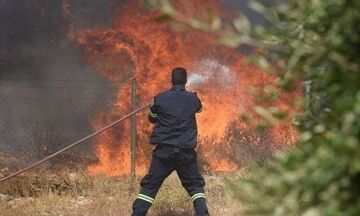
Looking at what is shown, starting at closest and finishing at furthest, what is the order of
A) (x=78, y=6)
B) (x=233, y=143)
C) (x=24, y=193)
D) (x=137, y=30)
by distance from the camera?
1. (x=24, y=193)
2. (x=233, y=143)
3. (x=137, y=30)
4. (x=78, y=6)

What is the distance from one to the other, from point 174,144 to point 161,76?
7.72 metres

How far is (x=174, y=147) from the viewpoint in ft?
20.5

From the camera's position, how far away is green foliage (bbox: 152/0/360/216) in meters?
1.28

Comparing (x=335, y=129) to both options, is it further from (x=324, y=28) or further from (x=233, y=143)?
(x=233, y=143)

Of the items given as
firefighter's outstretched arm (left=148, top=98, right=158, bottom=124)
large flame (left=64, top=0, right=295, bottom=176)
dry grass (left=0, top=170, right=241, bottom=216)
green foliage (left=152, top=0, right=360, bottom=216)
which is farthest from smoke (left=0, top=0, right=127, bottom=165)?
green foliage (left=152, top=0, right=360, bottom=216)

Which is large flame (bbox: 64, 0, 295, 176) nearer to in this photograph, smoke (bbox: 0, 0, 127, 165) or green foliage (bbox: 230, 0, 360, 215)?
smoke (bbox: 0, 0, 127, 165)

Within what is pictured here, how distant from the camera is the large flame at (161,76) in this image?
475 inches

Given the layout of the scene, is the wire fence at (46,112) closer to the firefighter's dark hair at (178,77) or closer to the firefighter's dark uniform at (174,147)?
the firefighter's dark uniform at (174,147)

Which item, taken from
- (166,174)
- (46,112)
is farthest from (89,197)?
(46,112)

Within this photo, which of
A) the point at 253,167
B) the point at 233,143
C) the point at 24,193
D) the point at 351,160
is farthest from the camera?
the point at 233,143

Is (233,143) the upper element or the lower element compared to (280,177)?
lower

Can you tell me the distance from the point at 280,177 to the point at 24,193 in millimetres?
7691

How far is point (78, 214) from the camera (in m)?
7.53

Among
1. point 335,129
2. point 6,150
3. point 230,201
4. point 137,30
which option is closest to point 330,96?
point 335,129
